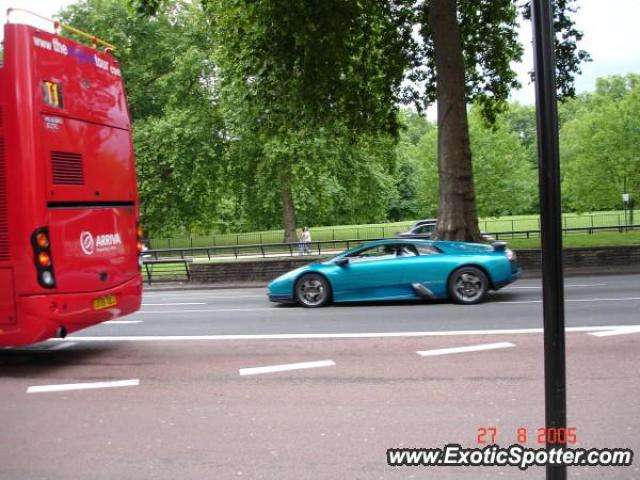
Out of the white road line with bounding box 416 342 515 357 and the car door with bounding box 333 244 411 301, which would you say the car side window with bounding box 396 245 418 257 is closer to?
the car door with bounding box 333 244 411 301

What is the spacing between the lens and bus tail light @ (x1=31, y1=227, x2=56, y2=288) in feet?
21.9

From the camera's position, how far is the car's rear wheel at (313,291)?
1213 centimetres

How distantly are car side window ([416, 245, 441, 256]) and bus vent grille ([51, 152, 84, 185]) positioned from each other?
650 cm

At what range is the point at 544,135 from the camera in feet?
7.34

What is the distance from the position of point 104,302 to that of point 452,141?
11.6m

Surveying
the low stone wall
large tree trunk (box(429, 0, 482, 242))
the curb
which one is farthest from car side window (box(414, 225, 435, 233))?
large tree trunk (box(429, 0, 482, 242))

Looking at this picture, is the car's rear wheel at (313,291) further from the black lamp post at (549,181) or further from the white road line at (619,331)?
the black lamp post at (549,181)

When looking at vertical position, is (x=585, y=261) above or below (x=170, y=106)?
below

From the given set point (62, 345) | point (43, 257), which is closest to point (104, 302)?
point (43, 257)

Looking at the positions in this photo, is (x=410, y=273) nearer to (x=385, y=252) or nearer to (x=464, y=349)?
(x=385, y=252)

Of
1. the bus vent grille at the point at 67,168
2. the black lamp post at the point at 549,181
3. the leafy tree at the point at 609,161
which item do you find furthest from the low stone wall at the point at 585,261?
the leafy tree at the point at 609,161

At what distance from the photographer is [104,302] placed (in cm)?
755

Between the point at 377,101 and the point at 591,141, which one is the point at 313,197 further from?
the point at 591,141

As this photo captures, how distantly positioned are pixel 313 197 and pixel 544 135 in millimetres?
33380
